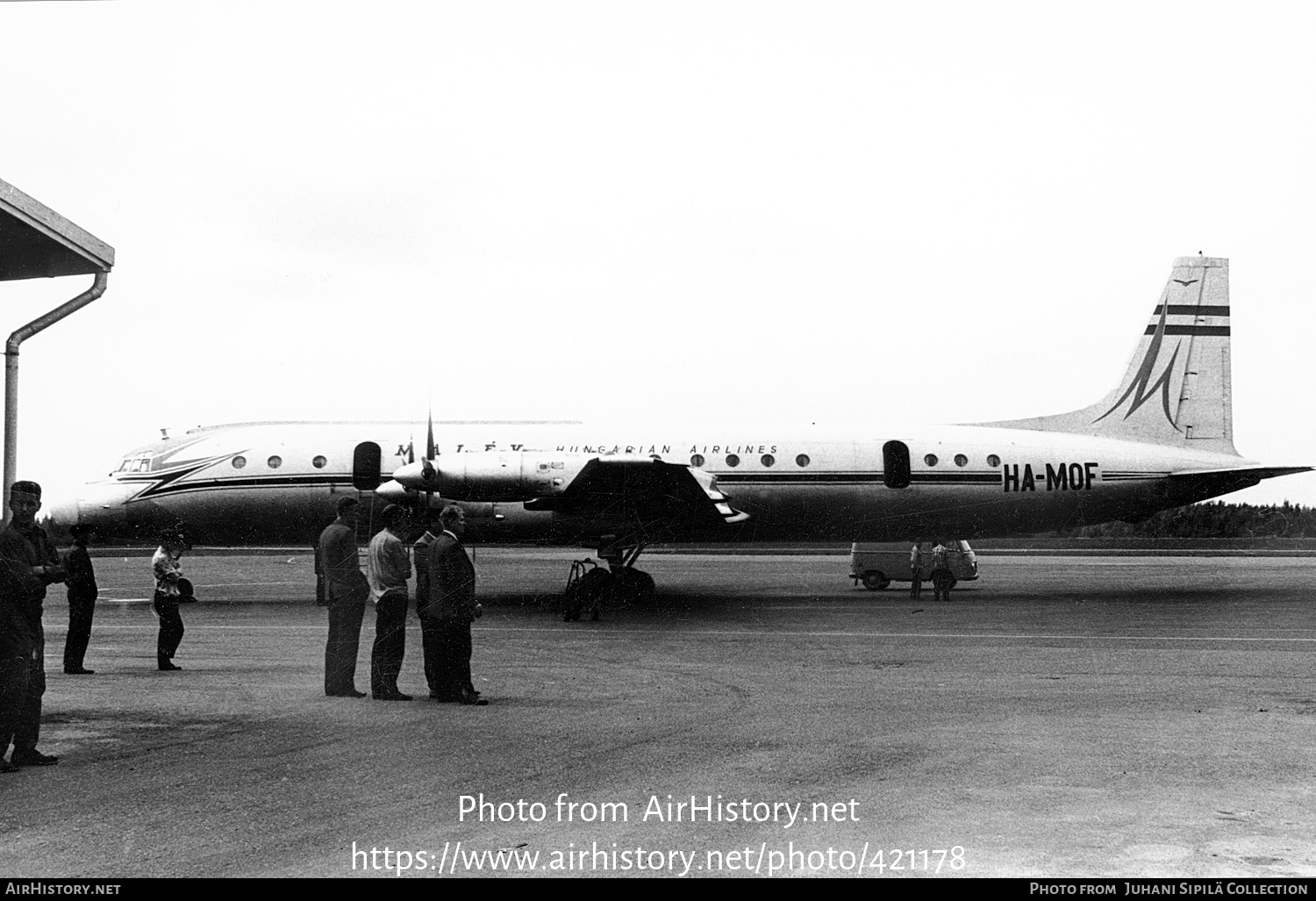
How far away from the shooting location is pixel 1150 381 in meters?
20.9

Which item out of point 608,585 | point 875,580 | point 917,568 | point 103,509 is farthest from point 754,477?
point 103,509

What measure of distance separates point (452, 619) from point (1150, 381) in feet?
54.0

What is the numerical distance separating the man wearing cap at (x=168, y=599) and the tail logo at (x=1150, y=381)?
16845 mm

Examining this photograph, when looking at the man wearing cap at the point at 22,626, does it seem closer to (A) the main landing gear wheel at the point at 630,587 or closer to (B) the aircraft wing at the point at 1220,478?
(A) the main landing gear wheel at the point at 630,587

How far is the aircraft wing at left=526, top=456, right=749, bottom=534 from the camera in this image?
1647 cm

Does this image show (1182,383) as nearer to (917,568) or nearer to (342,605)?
(917,568)

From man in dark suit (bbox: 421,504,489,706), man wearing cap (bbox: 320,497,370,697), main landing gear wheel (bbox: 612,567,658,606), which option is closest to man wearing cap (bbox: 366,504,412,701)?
man wearing cap (bbox: 320,497,370,697)

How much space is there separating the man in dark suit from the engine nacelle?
21.9 ft

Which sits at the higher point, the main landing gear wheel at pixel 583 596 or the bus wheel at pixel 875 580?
the main landing gear wheel at pixel 583 596

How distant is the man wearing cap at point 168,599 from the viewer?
11.7 meters

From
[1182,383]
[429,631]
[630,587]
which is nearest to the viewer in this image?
[429,631]

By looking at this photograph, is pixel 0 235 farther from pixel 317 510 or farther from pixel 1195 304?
pixel 1195 304

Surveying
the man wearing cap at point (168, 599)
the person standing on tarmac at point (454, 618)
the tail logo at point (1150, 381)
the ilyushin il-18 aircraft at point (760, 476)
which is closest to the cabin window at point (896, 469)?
the ilyushin il-18 aircraft at point (760, 476)

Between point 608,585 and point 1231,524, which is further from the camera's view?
point 1231,524
